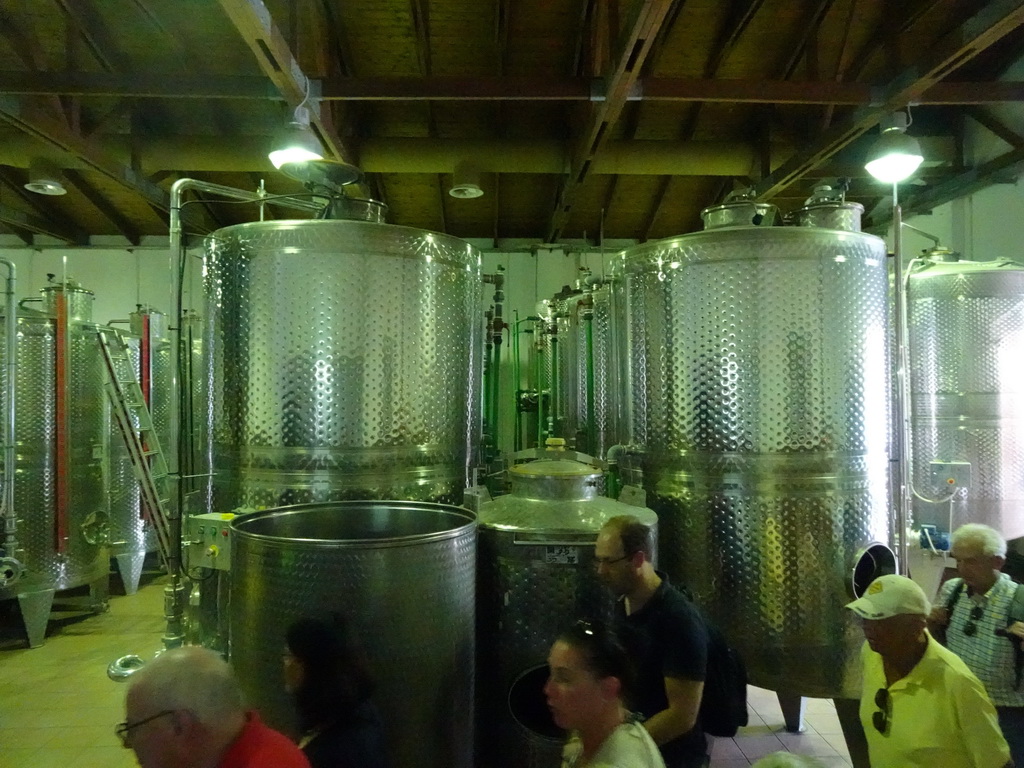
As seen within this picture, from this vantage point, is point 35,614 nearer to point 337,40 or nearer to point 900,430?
point 337,40

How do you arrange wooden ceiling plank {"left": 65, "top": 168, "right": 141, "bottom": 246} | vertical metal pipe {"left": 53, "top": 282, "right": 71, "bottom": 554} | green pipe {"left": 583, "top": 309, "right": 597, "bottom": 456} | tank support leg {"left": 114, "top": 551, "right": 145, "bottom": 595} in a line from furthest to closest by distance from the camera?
wooden ceiling plank {"left": 65, "top": 168, "right": 141, "bottom": 246}, tank support leg {"left": 114, "top": 551, "right": 145, "bottom": 595}, green pipe {"left": 583, "top": 309, "right": 597, "bottom": 456}, vertical metal pipe {"left": 53, "top": 282, "right": 71, "bottom": 554}

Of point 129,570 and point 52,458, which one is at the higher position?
point 52,458

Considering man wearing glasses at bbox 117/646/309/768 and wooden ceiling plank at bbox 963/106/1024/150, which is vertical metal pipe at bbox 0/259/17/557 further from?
wooden ceiling plank at bbox 963/106/1024/150

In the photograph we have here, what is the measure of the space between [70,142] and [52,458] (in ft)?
10.1

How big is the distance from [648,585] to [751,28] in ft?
20.3

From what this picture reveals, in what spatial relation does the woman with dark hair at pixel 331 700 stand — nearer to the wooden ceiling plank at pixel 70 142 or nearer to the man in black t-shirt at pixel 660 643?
the man in black t-shirt at pixel 660 643

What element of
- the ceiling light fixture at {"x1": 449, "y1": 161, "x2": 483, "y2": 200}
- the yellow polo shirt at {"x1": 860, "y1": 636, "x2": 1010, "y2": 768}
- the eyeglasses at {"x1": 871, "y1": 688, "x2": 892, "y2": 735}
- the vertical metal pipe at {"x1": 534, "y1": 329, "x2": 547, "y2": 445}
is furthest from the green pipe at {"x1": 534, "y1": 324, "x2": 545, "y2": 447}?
the yellow polo shirt at {"x1": 860, "y1": 636, "x2": 1010, "y2": 768}

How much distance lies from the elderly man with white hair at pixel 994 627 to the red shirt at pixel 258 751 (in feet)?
9.34

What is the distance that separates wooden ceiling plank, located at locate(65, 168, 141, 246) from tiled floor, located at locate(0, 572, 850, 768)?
6.07m

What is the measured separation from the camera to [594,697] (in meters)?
1.77

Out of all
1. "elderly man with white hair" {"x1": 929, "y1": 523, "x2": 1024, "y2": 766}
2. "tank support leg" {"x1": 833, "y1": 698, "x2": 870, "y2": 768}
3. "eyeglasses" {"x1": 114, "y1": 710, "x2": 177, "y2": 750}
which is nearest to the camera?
"eyeglasses" {"x1": 114, "y1": 710, "x2": 177, "y2": 750}

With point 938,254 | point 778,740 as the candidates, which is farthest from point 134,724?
point 938,254

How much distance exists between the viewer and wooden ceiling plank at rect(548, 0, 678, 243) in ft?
13.4

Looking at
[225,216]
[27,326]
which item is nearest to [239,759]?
[27,326]
